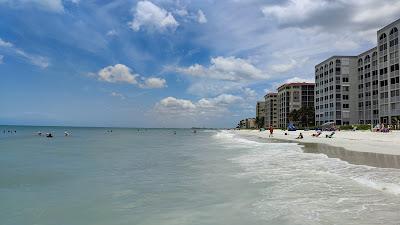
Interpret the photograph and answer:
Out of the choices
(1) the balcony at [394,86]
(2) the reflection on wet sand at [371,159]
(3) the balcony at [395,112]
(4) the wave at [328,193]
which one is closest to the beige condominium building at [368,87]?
(1) the balcony at [394,86]

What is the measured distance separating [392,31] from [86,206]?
83748 millimetres

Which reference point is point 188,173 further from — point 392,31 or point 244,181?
point 392,31

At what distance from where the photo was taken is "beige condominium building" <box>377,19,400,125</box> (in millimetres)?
74938

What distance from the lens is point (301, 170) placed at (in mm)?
17828

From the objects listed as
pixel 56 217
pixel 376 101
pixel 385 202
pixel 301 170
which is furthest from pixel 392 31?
pixel 56 217

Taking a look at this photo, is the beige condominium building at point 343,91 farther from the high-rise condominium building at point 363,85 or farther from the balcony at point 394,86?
the balcony at point 394,86

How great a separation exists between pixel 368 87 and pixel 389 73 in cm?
2235

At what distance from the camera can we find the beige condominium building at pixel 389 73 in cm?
7494

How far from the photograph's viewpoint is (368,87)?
99.8 meters

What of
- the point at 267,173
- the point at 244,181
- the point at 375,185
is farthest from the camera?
the point at 267,173

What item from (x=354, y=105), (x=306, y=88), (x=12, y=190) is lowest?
(x=12, y=190)

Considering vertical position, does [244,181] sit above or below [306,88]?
below

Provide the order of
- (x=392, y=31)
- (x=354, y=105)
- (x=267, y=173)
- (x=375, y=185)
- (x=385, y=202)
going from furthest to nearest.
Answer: (x=354, y=105) → (x=392, y=31) → (x=267, y=173) → (x=375, y=185) → (x=385, y=202)

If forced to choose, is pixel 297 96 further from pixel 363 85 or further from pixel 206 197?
pixel 206 197
